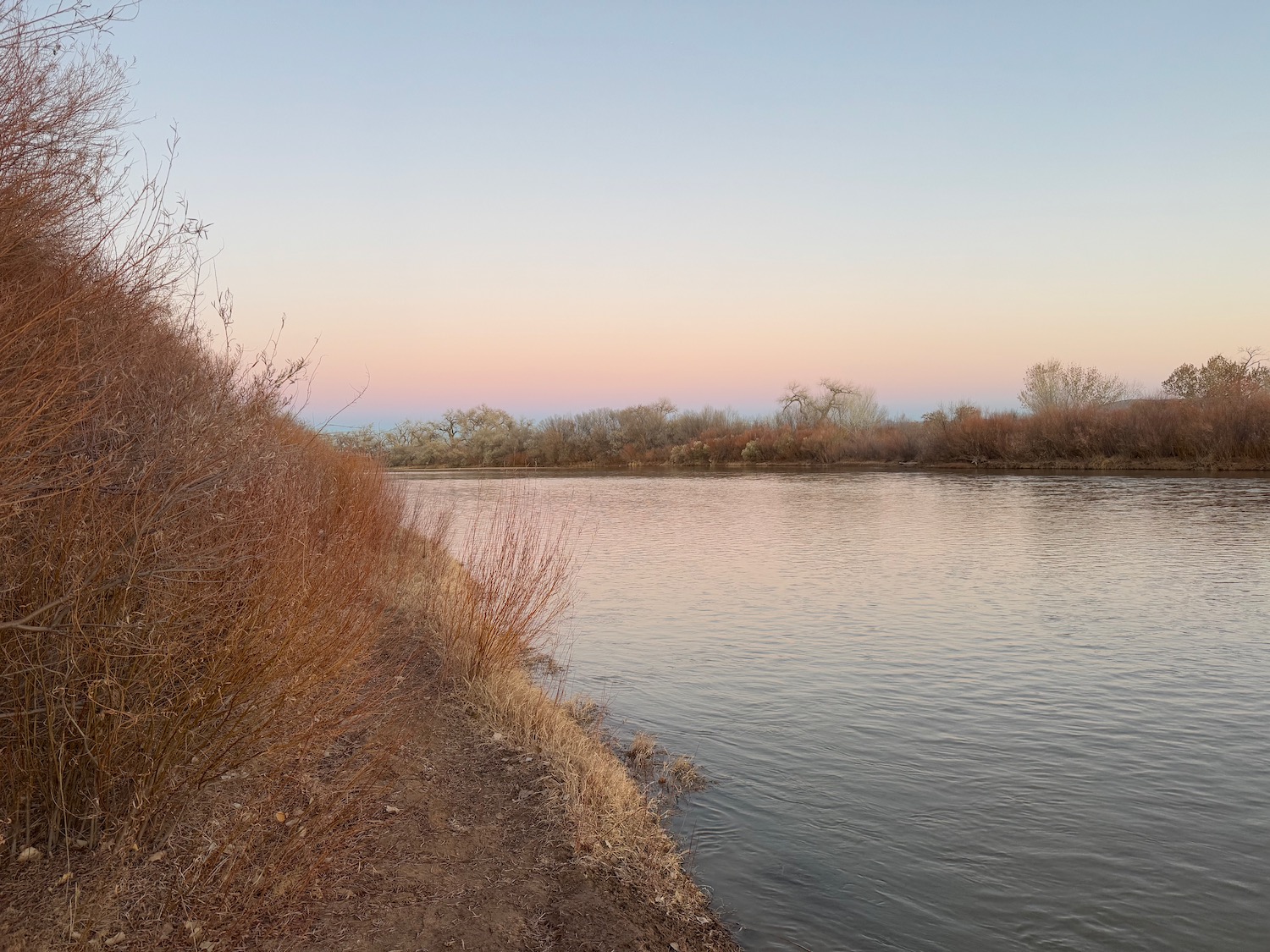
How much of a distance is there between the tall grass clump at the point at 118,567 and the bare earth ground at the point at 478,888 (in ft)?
2.33

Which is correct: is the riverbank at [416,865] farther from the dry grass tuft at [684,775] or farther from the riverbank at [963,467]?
the riverbank at [963,467]

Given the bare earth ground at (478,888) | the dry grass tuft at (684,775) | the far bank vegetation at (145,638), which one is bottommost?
the dry grass tuft at (684,775)

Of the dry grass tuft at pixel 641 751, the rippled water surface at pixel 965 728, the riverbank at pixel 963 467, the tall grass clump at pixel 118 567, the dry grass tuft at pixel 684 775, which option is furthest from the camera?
the riverbank at pixel 963 467

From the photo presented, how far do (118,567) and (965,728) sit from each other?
7704 millimetres

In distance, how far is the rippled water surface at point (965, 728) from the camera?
Answer: 5.54 meters

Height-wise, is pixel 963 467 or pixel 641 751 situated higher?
pixel 963 467

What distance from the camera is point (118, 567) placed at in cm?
423

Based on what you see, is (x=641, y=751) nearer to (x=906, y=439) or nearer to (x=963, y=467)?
(x=963, y=467)

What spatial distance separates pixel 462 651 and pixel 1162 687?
309 inches

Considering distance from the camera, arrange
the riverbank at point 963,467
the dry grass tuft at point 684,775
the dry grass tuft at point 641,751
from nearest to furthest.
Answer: the dry grass tuft at point 684,775 → the dry grass tuft at point 641,751 → the riverbank at point 963,467

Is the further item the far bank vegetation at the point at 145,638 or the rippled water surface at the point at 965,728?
the rippled water surface at the point at 965,728

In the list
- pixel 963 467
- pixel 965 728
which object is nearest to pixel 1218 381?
pixel 963 467

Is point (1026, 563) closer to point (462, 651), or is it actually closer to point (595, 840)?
point (462, 651)

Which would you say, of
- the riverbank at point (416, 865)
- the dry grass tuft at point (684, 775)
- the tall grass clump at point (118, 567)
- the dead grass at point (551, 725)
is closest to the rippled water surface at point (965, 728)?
the dry grass tuft at point (684, 775)
